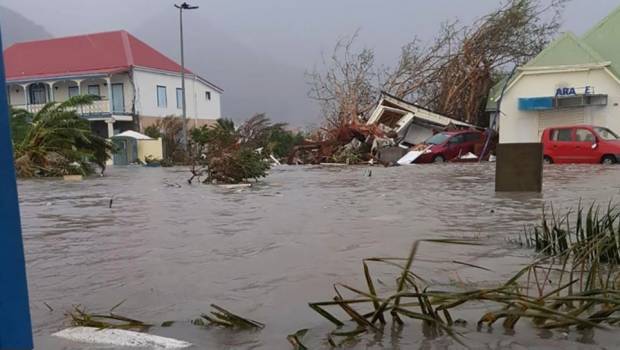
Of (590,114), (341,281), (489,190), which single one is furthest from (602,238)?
(590,114)

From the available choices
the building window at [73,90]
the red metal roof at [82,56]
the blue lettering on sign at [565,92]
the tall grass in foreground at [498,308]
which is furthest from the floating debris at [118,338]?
the building window at [73,90]

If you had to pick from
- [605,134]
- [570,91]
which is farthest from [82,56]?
[605,134]

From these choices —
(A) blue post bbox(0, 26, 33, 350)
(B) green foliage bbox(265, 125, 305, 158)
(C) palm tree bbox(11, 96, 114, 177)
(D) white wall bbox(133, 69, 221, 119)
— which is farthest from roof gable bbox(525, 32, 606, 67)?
(A) blue post bbox(0, 26, 33, 350)

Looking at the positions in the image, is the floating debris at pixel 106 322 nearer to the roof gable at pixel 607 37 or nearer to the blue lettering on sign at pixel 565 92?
the blue lettering on sign at pixel 565 92

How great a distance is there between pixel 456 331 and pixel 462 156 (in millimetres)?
23567

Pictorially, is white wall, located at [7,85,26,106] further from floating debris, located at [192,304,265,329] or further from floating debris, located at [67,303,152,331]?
floating debris, located at [192,304,265,329]

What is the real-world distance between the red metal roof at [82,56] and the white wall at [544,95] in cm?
2707

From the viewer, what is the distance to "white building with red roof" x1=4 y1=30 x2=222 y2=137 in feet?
138

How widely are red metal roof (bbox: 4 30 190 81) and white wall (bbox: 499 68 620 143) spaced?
88.8 feet

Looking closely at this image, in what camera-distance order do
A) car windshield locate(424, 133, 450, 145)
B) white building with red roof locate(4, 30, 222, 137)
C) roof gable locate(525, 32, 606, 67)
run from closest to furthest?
car windshield locate(424, 133, 450, 145) → roof gable locate(525, 32, 606, 67) → white building with red roof locate(4, 30, 222, 137)

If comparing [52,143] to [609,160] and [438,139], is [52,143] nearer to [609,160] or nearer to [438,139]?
[438,139]

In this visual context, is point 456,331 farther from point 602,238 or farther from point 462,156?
point 462,156

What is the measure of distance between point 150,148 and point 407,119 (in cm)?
1764

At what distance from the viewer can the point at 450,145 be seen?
1020 inches
